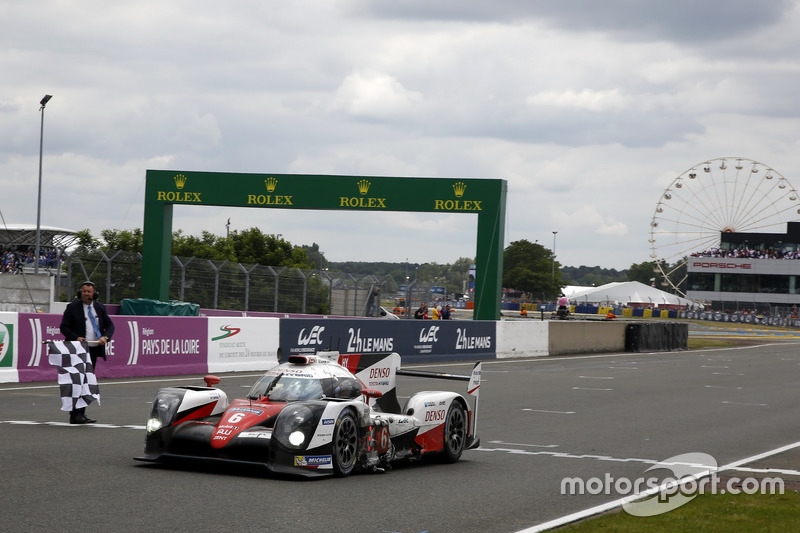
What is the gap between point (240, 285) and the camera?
3303 cm

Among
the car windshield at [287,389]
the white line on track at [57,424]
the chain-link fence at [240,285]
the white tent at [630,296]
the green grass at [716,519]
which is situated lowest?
the white line on track at [57,424]

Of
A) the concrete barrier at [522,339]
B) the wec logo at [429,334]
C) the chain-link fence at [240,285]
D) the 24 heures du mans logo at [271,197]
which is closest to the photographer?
the wec logo at [429,334]

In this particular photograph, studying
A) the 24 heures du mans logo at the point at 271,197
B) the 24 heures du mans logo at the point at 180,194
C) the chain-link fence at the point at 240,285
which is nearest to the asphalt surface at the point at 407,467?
the chain-link fence at the point at 240,285

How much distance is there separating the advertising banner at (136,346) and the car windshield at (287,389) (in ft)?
31.6

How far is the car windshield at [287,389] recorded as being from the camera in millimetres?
9227

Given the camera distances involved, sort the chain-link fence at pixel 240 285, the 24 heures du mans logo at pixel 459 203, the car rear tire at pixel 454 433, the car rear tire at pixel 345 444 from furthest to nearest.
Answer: the 24 heures du mans logo at pixel 459 203 → the chain-link fence at pixel 240 285 → the car rear tire at pixel 454 433 → the car rear tire at pixel 345 444

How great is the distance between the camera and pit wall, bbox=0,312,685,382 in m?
18.0

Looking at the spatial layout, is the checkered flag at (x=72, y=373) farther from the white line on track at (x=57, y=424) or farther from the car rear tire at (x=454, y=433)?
the car rear tire at (x=454, y=433)

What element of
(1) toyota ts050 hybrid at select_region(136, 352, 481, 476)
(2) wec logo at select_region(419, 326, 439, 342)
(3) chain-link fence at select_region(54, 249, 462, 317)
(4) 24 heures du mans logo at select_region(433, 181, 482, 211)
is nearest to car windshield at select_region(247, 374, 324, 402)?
(1) toyota ts050 hybrid at select_region(136, 352, 481, 476)

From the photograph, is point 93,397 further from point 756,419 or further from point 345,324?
point 345,324

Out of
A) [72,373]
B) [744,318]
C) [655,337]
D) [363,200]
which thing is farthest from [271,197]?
[744,318]

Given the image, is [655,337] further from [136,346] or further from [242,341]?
[136,346]

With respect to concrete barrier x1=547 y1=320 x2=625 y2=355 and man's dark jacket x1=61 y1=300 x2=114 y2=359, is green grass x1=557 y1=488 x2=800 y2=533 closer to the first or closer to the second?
man's dark jacket x1=61 y1=300 x2=114 y2=359

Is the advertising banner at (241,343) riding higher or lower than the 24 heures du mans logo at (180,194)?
lower
